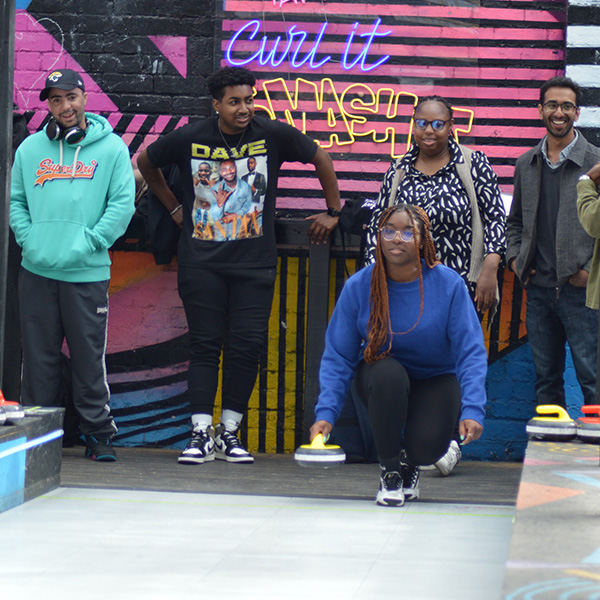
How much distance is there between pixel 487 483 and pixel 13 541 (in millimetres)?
2234

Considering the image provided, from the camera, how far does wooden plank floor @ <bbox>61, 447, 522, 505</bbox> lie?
14.3 feet

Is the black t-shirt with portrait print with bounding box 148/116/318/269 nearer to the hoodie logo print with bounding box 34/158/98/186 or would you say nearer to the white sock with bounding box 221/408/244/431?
the hoodie logo print with bounding box 34/158/98/186

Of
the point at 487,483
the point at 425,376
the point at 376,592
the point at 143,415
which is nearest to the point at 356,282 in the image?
the point at 425,376

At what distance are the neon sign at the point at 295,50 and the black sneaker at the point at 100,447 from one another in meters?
2.13

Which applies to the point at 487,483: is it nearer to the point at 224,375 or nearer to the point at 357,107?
the point at 224,375

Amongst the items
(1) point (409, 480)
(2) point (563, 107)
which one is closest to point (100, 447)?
(1) point (409, 480)

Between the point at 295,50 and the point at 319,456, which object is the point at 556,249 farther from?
the point at 295,50

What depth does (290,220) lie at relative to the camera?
18.2ft

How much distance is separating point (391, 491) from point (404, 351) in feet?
1.75

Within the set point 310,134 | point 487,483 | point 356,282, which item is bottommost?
point 487,483

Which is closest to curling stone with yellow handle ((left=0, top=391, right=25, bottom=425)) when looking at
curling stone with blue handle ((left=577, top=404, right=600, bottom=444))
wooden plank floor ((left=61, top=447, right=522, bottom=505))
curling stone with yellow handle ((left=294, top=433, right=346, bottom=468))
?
wooden plank floor ((left=61, top=447, right=522, bottom=505))

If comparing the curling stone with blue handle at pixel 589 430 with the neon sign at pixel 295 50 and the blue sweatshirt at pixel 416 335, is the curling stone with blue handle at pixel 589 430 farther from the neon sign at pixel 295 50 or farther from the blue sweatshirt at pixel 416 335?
the neon sign at pixel 295 50

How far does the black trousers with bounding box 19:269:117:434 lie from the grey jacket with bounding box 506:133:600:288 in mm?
1965

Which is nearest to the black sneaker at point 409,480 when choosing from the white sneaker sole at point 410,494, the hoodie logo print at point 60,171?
the white sneaker sole at point 410,494
